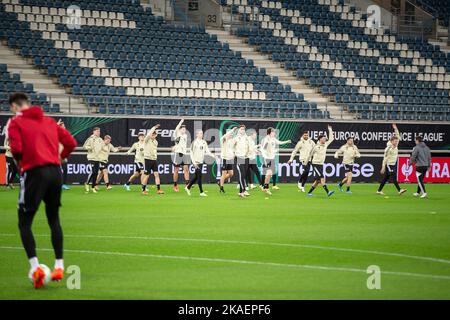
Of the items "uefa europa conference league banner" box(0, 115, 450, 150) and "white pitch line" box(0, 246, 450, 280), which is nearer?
"white pitch line" box(0, 246, 450, 280)

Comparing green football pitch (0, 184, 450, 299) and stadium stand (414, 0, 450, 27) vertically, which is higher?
stadium stand (414, 0, 450, 27)

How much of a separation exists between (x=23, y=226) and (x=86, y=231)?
6764mm

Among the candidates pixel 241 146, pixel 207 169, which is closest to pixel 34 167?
pixel 241 146

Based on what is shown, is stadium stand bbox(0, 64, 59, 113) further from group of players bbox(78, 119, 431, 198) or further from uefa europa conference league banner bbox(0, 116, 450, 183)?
group of players bbox(78, 119, 431, 198)

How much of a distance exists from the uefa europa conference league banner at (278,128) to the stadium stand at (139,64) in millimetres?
800

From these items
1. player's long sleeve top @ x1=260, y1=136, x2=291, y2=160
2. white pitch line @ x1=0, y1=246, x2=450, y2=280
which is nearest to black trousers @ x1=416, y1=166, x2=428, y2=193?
player's long sleeve top @ x1=260, y1=136, x2=291, y2=160

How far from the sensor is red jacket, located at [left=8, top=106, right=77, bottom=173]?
1050 cm

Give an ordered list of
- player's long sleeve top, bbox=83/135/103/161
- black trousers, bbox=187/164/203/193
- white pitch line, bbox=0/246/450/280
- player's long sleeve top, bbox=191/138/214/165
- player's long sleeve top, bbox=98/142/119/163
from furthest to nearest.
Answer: player's long sleeve top, bbox=98/142/119/163, player's long sleeve top, bbox=83/135/103/161, player's long sleeve top, bbox=191/138/214/165, black trousers, bbox=187/164/203/193, white pitch line, bbox=0/246/450/280

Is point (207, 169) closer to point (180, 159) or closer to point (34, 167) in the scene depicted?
point (180, 159)

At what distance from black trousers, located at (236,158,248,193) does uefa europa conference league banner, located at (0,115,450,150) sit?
27.5 feet

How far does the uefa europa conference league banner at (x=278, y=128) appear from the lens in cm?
3647

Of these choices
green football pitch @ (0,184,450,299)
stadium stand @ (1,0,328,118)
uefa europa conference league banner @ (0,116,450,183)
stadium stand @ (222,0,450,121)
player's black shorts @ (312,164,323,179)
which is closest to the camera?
green football pitch @ (0,184,450,299)
